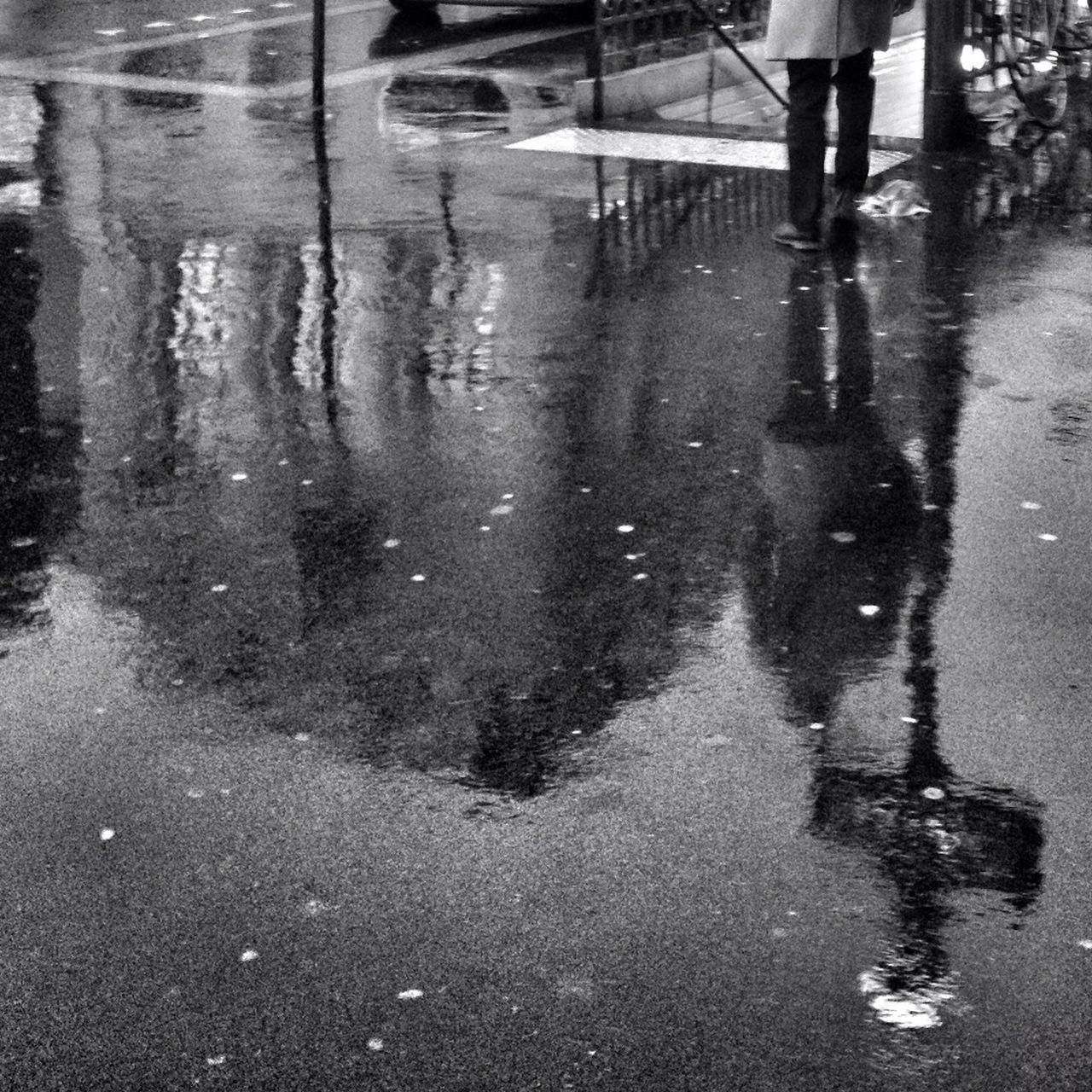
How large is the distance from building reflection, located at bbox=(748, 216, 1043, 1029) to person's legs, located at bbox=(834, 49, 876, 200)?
4.76 feet

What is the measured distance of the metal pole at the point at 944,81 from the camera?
1123 centimetres

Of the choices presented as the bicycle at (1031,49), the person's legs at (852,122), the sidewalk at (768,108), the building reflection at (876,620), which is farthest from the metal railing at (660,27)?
the building reflection at (876,620)

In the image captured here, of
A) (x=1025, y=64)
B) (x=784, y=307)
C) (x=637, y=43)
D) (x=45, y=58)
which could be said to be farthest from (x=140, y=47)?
(x=784, y=307)

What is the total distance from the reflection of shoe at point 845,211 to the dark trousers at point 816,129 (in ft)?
0.12

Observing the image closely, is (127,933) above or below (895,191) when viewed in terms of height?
below

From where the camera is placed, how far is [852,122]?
30.0 ft

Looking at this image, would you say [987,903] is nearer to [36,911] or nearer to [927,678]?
[927,678]

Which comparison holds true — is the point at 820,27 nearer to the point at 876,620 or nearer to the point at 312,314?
the point at 312,314

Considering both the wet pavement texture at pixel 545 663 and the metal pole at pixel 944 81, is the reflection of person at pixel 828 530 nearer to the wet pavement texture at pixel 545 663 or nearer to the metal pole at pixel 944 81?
the wet pavement texture at pixel 545 663

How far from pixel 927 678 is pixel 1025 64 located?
32.2 ft

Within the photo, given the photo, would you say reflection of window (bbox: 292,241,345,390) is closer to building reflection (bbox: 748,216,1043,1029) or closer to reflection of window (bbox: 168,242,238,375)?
reflection of window (bbox: 168,242,238,375)

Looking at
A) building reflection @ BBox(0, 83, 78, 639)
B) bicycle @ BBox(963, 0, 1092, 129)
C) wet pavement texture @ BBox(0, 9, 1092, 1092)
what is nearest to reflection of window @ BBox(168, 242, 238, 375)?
wet pavement texture @ BBox(0, 9, 1092, 1092)

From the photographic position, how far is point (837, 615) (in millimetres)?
5016

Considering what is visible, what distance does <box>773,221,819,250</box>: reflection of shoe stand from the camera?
346 inches
